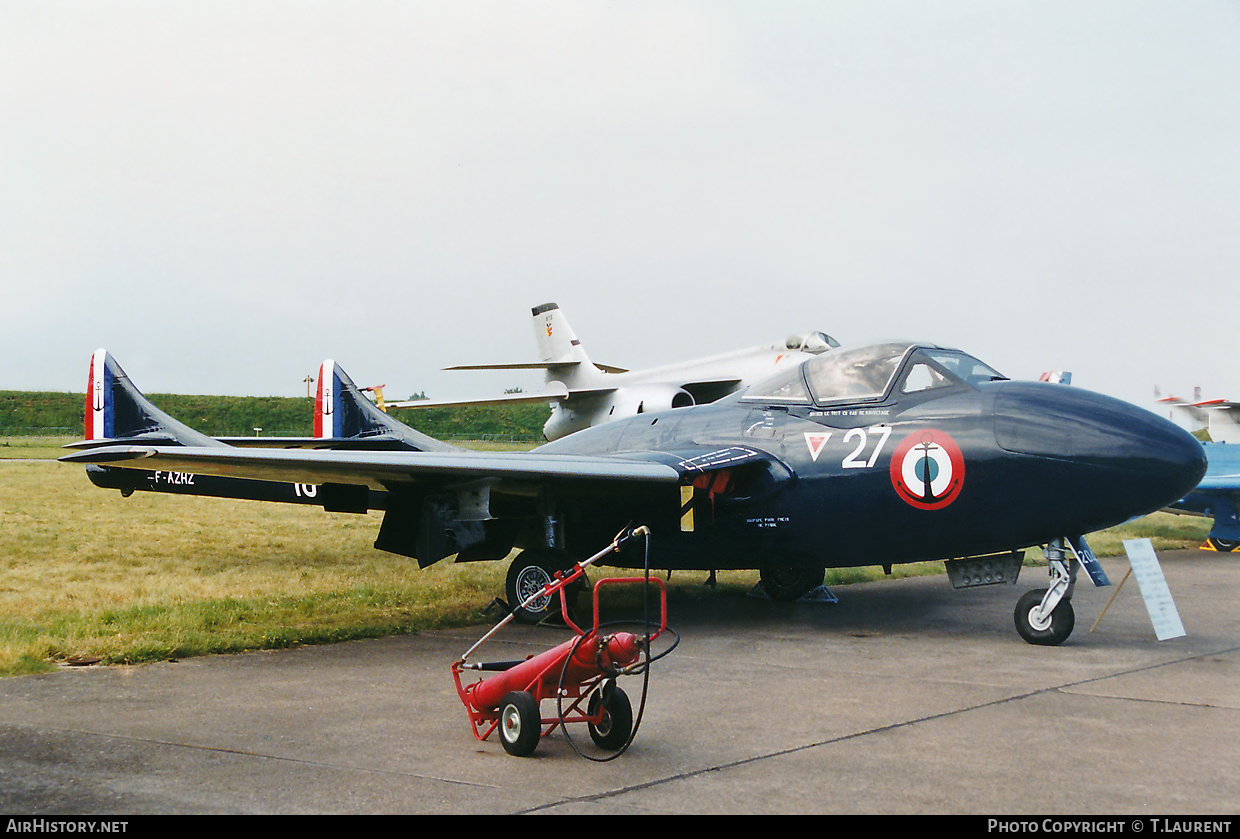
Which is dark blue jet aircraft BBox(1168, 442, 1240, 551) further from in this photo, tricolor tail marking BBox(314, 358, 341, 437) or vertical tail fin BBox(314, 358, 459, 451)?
tricolor tail marking BBox(314, 358, 341, 437)

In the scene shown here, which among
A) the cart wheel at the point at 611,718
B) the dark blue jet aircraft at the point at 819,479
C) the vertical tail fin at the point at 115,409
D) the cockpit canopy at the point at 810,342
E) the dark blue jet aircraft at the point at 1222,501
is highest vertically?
the cockpit canopy at the point at 810,342

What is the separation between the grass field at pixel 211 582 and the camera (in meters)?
8.73

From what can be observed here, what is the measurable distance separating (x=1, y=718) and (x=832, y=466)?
6.84 m

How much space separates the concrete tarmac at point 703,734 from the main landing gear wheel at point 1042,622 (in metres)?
0.20

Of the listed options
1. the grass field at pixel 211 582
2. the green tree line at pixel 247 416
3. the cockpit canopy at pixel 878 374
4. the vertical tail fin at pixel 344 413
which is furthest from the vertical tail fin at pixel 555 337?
the green tree line at pixel 247 416

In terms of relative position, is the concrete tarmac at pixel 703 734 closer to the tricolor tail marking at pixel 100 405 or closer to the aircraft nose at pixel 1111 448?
the aircraft nose at pixel 1111 448

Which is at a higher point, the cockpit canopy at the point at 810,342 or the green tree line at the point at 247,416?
the cockpit canopy at the point at 810,342

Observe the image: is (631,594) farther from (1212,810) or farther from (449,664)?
(1212,810)

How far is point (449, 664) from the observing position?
26.0 ft

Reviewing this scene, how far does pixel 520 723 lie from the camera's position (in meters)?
5.13

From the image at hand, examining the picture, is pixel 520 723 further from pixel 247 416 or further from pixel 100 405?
pixel 247 416

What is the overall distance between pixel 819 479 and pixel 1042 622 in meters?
2.33

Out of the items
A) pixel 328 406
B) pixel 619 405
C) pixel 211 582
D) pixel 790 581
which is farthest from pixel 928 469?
pixel 619 405

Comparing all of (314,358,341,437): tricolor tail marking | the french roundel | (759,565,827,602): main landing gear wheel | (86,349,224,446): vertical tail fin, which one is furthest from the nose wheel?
(86,349,224,446): vertical tail fin
